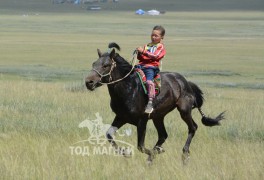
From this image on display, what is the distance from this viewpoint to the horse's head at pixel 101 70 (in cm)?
800

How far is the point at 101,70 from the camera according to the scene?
8.19 meters

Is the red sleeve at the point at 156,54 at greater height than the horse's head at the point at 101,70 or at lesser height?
greater

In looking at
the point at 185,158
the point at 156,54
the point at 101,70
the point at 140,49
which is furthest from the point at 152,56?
the point at 185,158

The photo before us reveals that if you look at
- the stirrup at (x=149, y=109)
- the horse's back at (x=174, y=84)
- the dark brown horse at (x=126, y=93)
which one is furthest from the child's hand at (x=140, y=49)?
the stirrup at (x=149, y=109)

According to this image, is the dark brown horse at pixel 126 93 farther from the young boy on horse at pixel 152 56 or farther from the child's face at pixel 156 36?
the child's face at pixel 156 36

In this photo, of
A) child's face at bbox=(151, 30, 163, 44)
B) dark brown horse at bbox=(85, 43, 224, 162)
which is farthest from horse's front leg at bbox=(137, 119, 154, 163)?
child's face at bbox=(151, 30, 163, 44)

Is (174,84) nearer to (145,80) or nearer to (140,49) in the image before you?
(145,80)

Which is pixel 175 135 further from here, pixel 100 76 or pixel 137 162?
pixel 100 76

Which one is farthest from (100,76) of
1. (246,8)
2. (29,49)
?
(246,8)

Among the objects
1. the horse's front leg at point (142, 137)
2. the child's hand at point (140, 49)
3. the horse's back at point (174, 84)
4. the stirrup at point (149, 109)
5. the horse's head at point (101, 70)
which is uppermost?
the child's hand at point (140, 49)

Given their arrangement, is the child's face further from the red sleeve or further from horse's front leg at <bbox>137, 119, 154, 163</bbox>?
horse's front leg at <bbox>137, 119, 154, 163</bbox>

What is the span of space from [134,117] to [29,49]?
164ft

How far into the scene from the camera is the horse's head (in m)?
8.00

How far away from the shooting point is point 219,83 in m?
Answer: 30.6
